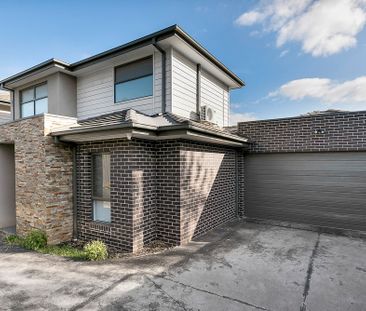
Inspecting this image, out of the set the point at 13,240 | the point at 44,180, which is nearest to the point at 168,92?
Result: the point at 44,180

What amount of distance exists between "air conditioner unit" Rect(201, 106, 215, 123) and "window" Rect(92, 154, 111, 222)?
3808 mm

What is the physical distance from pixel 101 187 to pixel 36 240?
2.16 m

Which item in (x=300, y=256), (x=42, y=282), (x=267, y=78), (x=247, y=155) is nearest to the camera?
(x=42, y=282)

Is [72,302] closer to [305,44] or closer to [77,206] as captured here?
[77,206]

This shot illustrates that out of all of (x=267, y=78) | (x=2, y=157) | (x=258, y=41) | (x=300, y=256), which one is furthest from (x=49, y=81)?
(x=267, y=78)

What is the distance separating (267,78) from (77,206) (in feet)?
43.9

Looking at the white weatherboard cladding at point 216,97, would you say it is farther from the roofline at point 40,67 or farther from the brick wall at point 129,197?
the roofline at point 40,67

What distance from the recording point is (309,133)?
786 centimetres

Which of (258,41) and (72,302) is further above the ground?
(258,41)

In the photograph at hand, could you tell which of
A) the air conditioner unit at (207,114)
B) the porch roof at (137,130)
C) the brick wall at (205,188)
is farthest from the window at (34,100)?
the brick wall at (205,188)

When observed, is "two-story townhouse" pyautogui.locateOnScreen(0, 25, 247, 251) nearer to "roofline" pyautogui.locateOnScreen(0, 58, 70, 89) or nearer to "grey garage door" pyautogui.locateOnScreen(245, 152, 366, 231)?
"roofline" pyautogui.locateOnScreen(0, 58, 70, 89)

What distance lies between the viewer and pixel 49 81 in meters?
9.08

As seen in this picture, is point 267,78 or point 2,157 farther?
point 267,78

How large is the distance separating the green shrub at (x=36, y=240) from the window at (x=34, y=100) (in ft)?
17.4
